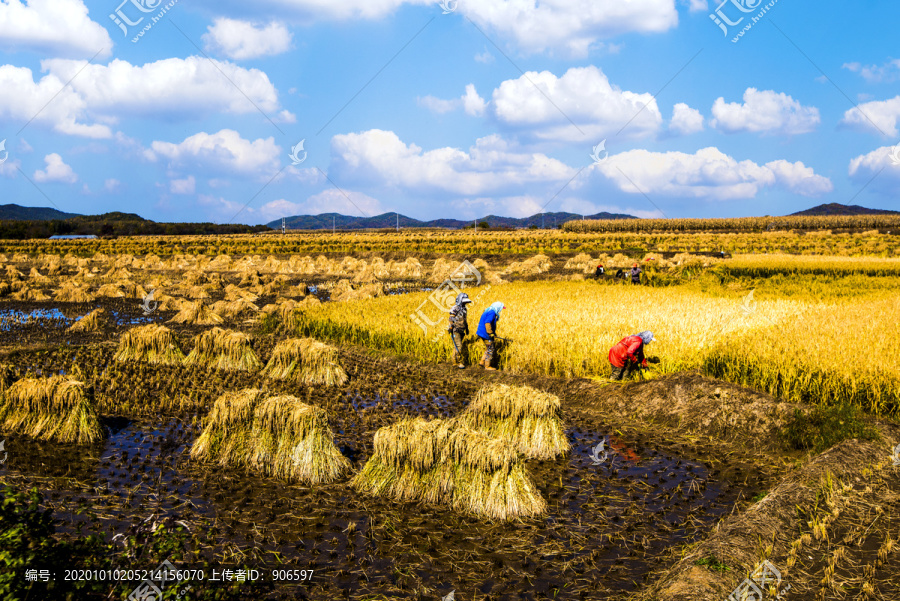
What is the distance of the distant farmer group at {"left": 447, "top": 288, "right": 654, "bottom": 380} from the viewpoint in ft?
37.4

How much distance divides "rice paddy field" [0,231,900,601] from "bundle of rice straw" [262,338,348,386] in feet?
0.16

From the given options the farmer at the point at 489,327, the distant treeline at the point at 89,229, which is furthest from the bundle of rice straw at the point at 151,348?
the distant treeline at the point at 89,229

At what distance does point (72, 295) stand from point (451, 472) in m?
25.8

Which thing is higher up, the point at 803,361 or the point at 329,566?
the point at 803,361

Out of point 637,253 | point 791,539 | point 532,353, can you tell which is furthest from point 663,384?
point 637,253

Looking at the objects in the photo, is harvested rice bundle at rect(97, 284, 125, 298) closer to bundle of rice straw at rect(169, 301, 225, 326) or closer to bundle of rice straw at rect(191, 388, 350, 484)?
bundle of rice straw at rect(169, 301, 225, 326)

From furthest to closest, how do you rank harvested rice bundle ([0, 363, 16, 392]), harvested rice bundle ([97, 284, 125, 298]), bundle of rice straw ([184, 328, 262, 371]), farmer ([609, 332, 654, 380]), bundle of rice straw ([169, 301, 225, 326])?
harvested rice bundle ([97, 284, 125, 298])
bundle of rice straw ([169, 301, 225, 326])
bundle of rice straw ([184, 328, 262, 371])
farmer ([609, 332, 654, 380])
harvested rice bundle ([0, 363, 16, 392])

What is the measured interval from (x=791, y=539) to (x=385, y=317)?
44.7 feet

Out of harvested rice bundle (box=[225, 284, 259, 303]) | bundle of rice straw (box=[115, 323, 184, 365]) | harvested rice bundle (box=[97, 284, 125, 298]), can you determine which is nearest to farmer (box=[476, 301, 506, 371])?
bundle of rice straw (box=[115, 323, 184, 365])

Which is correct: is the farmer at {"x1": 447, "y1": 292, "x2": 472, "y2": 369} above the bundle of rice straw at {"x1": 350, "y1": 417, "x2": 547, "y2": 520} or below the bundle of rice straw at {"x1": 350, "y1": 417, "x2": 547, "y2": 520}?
above

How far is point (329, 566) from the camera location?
5.67m

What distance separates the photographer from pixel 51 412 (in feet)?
30.5

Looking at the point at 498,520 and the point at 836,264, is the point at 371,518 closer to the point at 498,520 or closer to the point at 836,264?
the point at 498,520

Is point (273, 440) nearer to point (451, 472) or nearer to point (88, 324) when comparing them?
point (451, 472)
